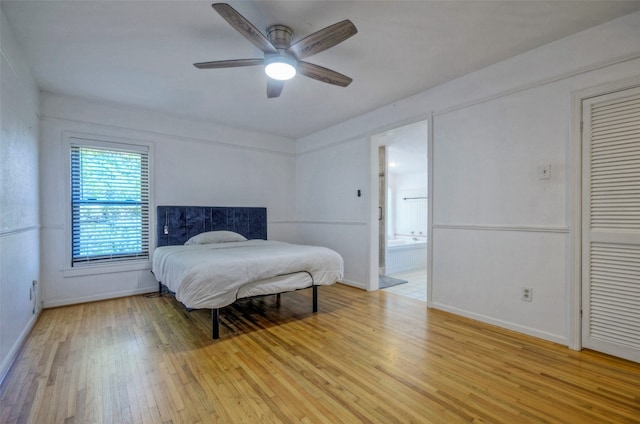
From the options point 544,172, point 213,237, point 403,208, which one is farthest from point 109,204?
point 403,208

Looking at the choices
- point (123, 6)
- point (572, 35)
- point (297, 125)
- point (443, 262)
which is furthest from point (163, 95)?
point (572, 35)

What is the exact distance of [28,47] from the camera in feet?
8.14

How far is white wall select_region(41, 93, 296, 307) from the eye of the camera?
349cm

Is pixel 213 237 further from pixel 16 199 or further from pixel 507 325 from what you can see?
pixel 507 325

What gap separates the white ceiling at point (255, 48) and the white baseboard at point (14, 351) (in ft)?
8.12

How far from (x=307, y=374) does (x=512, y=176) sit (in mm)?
2519

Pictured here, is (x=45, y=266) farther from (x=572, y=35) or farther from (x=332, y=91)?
(x=572, y=35)

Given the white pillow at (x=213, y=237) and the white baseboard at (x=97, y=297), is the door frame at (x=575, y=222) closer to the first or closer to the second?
the white pillow at (x=213, y=237)

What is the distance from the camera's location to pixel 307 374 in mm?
1996

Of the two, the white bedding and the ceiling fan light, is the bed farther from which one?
the ceiling fan light

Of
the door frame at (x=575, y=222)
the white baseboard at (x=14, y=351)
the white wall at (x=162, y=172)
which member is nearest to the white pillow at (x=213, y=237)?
the white wall at (x=162, y=172)

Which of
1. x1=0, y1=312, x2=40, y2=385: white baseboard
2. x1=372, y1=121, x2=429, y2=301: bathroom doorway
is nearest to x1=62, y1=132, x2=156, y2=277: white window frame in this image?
x1=0, y1=312, x2=40, y2=385: white baseboard

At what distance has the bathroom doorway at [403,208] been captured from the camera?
14.6 feet

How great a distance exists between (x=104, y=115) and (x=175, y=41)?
85.1 inches
